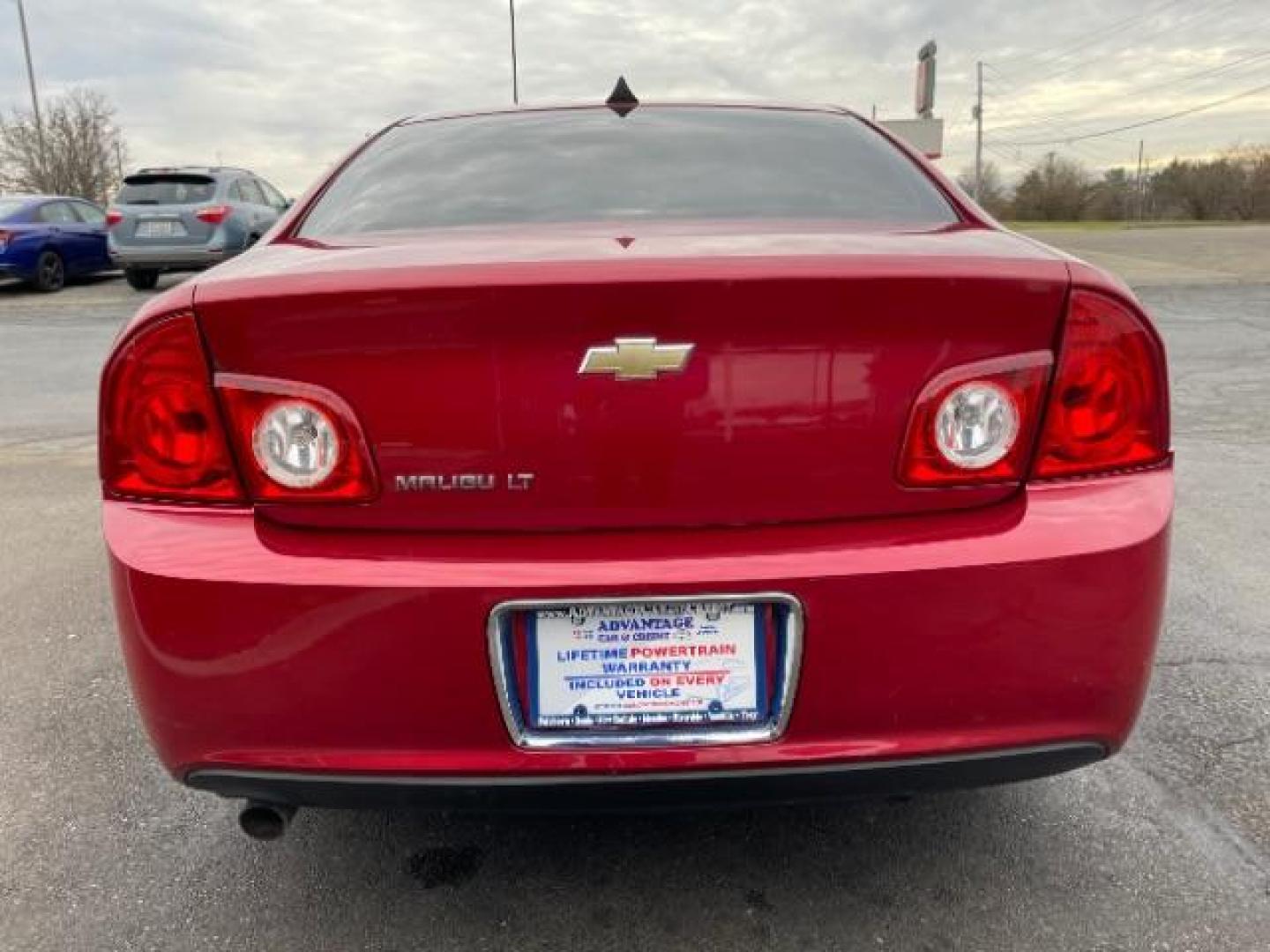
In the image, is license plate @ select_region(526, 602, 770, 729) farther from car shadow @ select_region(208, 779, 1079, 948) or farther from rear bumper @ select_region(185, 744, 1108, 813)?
car shadow @ select_region(208, 779, 1079, 948)

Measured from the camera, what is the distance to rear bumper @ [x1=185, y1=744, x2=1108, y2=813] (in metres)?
1.63

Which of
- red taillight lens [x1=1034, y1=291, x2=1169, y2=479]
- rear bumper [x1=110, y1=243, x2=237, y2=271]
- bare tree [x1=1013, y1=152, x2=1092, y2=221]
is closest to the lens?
red taillight lens [x1=1034, y1=291, x2=1169, y2=479]

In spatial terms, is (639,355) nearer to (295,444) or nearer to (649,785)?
(295,444)

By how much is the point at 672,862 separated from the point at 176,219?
1346cm

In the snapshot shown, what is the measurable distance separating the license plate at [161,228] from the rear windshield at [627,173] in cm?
1212

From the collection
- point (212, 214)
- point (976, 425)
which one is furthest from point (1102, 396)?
point (212, 214)

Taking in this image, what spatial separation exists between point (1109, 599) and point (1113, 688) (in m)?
0.16

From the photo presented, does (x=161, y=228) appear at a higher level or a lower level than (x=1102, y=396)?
higher

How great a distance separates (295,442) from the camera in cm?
162

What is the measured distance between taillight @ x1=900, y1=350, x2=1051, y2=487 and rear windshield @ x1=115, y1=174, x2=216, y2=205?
13.9 meters

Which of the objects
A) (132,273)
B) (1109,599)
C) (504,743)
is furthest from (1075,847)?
(132,273)

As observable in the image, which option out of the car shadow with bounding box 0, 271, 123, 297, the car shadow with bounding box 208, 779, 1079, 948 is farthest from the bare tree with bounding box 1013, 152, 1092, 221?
the car shadow with bounding box 208, 779, 1079, 948

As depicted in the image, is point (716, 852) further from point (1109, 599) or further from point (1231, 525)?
point (1231, 525)

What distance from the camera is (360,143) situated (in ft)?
9.09
